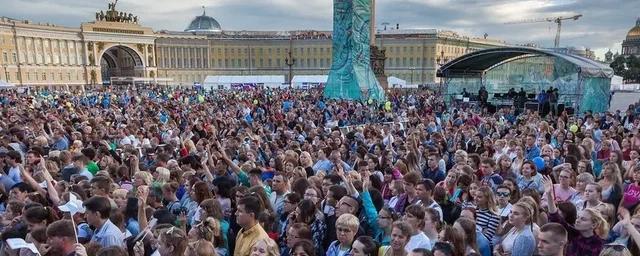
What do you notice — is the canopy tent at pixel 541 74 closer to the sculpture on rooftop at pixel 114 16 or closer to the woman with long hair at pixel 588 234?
the woman with long hair at pixel 588 234

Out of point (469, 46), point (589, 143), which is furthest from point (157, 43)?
point (589, 143)

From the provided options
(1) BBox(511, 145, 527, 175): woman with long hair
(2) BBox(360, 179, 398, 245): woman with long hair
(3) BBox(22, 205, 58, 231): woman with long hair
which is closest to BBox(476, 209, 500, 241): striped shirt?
(2) BBox(360, 179, 398, 245): woman with long hair

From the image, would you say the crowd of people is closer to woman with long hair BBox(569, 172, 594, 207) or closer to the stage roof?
woman with long hair BBox(569, 172, 594, 207)

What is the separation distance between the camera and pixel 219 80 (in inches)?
2425

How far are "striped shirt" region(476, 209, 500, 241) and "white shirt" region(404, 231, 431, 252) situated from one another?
3.03 ft

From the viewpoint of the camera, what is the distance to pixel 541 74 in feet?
113

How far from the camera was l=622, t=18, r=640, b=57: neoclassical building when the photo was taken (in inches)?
4707

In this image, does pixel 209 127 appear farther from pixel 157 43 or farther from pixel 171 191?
pixel 157 43

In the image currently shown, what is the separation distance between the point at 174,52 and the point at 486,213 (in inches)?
3832

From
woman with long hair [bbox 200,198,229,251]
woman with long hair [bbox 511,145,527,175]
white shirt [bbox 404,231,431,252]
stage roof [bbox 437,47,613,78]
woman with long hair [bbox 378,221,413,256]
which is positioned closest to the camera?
woman with long hair [bbox 378,221,413,256]

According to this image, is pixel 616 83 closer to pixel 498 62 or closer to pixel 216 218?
pixel 498 62

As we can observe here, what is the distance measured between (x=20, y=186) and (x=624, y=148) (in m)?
10.0

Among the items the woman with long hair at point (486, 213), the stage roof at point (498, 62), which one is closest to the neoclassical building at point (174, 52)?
the stage roof at point (498, 62)

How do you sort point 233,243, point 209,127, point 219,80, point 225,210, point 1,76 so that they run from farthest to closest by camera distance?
point 1,76 < point 219,80 < point 209,127 < point 225,210 < point 233,243
